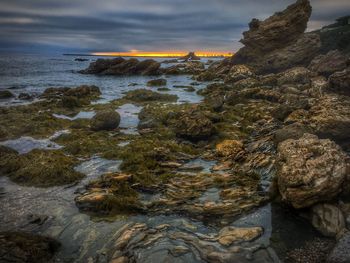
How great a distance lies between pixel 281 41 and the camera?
7406cm

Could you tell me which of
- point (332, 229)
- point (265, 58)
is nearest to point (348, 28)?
point (265, 58)

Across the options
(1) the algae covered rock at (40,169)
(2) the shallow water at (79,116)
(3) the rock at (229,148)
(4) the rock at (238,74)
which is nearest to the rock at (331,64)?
(4) the rock at (238,74)

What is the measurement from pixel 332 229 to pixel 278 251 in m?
1.88

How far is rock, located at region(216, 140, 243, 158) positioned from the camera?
17830mm

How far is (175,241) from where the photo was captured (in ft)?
32.7

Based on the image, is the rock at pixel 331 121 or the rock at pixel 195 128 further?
the rock at pixel 195 128

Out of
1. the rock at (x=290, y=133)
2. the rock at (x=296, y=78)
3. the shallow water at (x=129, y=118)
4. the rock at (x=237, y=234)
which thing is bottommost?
the shallow water at (x=129, y=118)

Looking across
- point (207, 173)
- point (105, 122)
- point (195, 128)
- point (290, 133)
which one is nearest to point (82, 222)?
point (207, 173)

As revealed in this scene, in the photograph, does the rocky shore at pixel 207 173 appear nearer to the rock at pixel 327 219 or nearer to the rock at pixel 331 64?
the rock at pixel 327 219

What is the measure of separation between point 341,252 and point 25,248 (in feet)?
27.6

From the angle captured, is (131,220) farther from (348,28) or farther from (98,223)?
(348,28)

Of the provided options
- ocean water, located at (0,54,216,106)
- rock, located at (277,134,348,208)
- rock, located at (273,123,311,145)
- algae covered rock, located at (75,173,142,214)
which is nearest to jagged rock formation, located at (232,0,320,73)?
ocean water, located at (0,54,216,106)

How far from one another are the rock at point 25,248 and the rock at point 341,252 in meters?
7.62

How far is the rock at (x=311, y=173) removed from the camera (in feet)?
34.9
